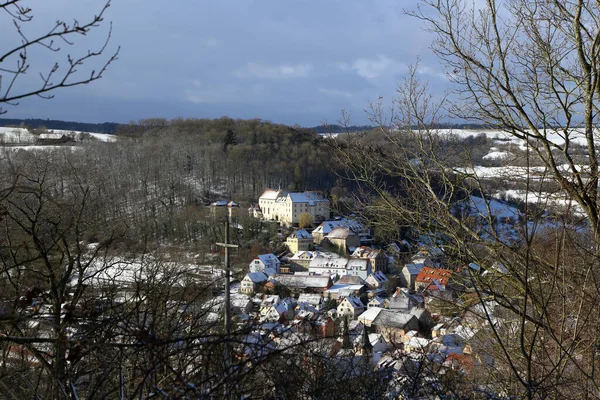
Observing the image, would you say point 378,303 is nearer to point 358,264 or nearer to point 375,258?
point 358,264

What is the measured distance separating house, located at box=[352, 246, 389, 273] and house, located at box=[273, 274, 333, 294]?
164 inches

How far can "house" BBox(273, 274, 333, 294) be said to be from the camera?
21.5m

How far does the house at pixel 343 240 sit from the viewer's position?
3075 centimetres

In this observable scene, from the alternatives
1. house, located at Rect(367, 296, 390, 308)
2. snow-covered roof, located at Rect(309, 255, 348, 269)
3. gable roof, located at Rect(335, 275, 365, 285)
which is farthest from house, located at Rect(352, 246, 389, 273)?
house, located at Rect(367, 296, 390, 308)

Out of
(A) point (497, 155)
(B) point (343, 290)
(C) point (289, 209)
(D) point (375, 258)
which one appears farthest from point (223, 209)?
(A) point (497, 155)

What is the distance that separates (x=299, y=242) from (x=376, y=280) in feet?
26.7

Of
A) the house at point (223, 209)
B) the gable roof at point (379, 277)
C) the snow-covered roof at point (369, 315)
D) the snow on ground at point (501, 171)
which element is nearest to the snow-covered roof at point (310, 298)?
the snow-covered roof at point (369, 315)

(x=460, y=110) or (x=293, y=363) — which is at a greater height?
(x=460, y=110)

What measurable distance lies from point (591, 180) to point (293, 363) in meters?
2.05

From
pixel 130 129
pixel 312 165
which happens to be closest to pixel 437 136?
pixel 312 165

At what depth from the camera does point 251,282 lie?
20.4m

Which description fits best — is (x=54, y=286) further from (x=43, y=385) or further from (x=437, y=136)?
(x=437, y=136)

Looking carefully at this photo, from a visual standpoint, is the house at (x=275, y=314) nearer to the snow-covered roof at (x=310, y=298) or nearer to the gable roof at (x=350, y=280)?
the snow-covered roof at (x=310, y=298)

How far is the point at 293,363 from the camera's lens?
1.95 meters
